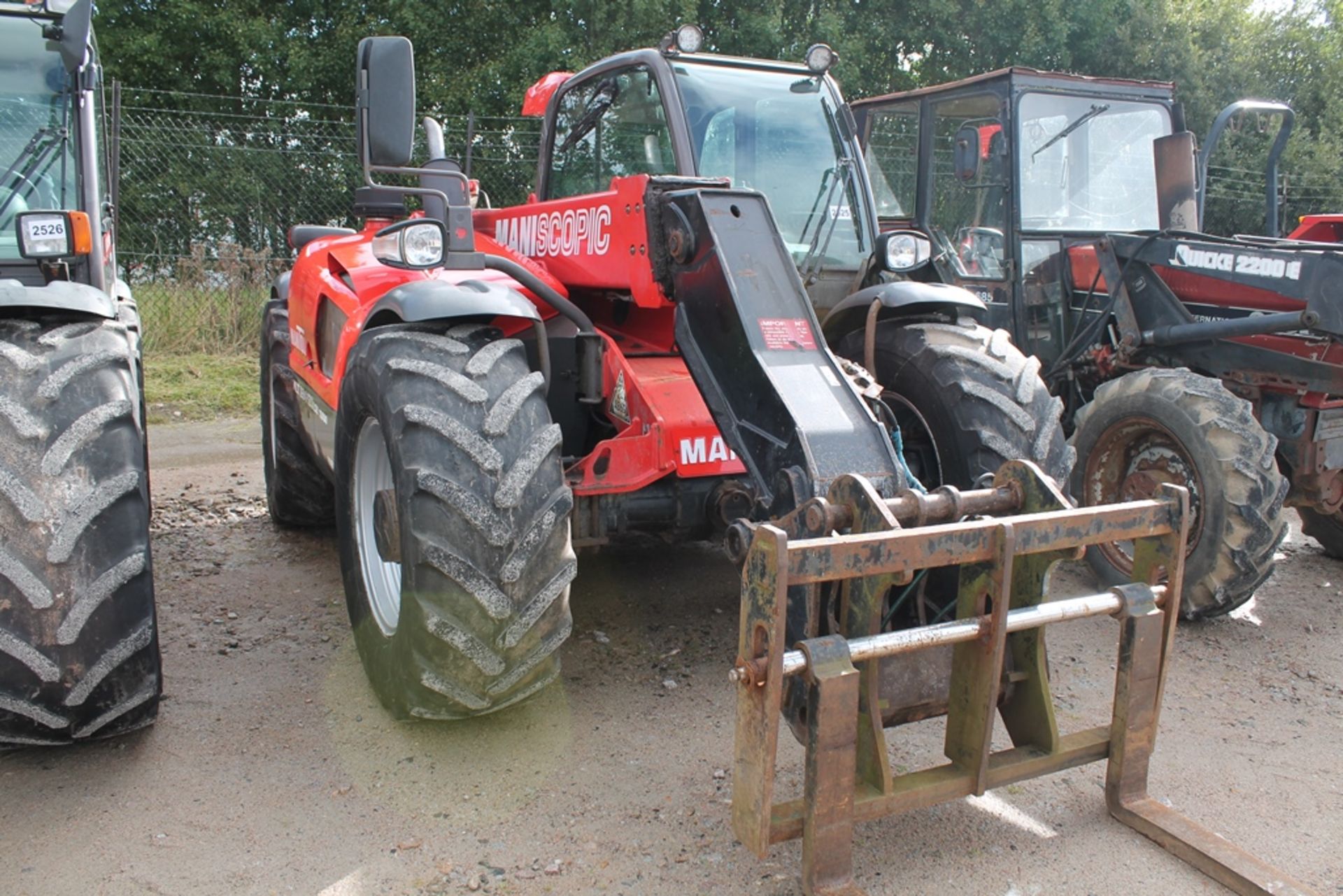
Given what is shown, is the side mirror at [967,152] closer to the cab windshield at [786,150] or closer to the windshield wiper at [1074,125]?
the windshield wiper at [1074,125]

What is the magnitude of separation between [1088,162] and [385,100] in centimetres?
444

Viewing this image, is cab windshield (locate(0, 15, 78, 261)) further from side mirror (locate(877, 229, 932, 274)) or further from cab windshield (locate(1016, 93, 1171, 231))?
cab windshield (locate(1016, 93, 1171, 231))

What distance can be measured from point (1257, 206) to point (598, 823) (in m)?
16.7

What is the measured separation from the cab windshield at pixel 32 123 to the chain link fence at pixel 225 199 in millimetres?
6264

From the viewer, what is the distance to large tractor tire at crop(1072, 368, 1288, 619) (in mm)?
4465

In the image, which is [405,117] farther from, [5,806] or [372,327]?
[5,806]

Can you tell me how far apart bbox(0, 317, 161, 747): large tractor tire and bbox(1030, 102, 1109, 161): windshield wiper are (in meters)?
4.98

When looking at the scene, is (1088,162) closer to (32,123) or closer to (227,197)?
(32,123)

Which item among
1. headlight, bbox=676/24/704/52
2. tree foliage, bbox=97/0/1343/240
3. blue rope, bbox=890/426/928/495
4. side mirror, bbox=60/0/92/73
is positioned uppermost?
tree foliage, bbox=97/0/1343/240

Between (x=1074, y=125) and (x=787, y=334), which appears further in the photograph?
(x=1074, y=125)

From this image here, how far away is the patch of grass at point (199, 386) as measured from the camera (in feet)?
29.1

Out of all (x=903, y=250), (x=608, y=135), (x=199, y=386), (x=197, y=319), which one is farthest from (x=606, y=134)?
(x=197, y=319)

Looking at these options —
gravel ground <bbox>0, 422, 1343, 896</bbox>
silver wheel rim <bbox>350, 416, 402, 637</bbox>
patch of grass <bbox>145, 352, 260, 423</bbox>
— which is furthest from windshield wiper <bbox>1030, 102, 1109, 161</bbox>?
patch of grass <bbox>145, 352, 260, 423</bbox>

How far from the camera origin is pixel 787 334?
328 centimetres
